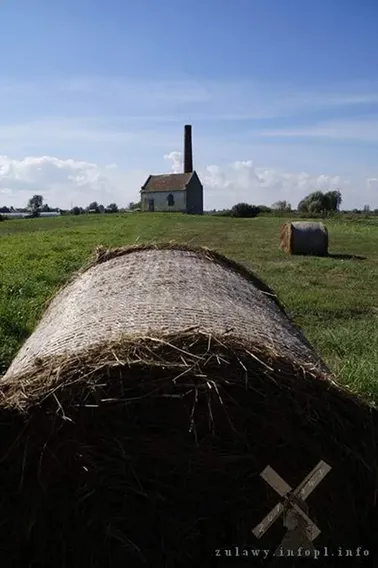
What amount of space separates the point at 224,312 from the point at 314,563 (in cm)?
152

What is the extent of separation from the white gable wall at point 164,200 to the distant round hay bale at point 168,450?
78.4 metres

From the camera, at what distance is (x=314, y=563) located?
3.24m

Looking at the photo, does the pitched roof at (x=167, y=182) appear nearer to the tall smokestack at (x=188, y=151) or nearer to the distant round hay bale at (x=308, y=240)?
the tall smokestack at (x=188, y=151)

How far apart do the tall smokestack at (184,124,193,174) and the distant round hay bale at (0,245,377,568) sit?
7810cm

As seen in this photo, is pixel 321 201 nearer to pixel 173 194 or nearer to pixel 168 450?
pixel 173 194

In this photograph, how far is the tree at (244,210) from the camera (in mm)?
67475

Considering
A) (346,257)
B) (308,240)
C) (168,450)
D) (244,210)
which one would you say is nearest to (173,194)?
(244,210)

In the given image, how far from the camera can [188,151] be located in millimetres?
81875

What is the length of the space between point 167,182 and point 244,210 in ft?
61.2

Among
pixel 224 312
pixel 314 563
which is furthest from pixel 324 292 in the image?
pixel 314 563
